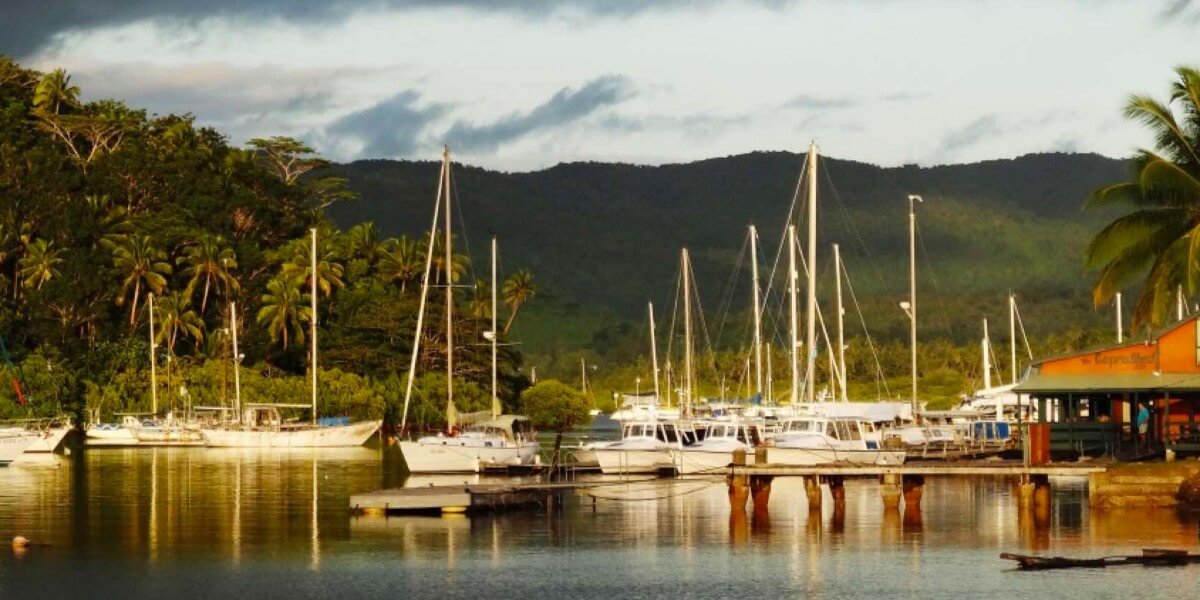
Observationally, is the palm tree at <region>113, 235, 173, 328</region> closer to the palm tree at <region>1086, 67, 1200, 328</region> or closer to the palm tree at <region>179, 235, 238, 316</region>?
the palm tree at <region>179, 235, 238, 316</region>

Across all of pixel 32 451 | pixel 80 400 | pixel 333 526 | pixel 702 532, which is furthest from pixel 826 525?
pixel 80 400

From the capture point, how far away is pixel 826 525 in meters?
51.6

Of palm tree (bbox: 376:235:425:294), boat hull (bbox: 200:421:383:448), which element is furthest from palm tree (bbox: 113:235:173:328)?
boat hull (bbox: 200:421:383:448)

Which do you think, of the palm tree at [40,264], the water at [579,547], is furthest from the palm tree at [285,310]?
the water at [579,547]

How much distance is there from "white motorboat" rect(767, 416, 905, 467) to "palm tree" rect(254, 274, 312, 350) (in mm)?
57993

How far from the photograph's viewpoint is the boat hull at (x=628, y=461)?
226ft

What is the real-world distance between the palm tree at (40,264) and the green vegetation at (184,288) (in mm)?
133

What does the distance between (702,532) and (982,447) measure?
26.8 m

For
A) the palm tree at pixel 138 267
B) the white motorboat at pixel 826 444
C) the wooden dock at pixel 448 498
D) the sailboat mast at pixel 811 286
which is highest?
the palm tree at pixel 138 267

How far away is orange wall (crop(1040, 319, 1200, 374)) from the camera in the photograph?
58.2m

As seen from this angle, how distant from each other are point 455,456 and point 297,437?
31310mm

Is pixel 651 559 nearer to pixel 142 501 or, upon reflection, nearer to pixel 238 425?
pixel 142 501

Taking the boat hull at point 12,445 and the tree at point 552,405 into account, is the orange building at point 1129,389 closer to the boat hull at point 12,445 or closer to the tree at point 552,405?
the boat hull at point 12,445

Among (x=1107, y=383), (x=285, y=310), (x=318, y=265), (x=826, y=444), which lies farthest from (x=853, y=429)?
(x=318, y=265)
